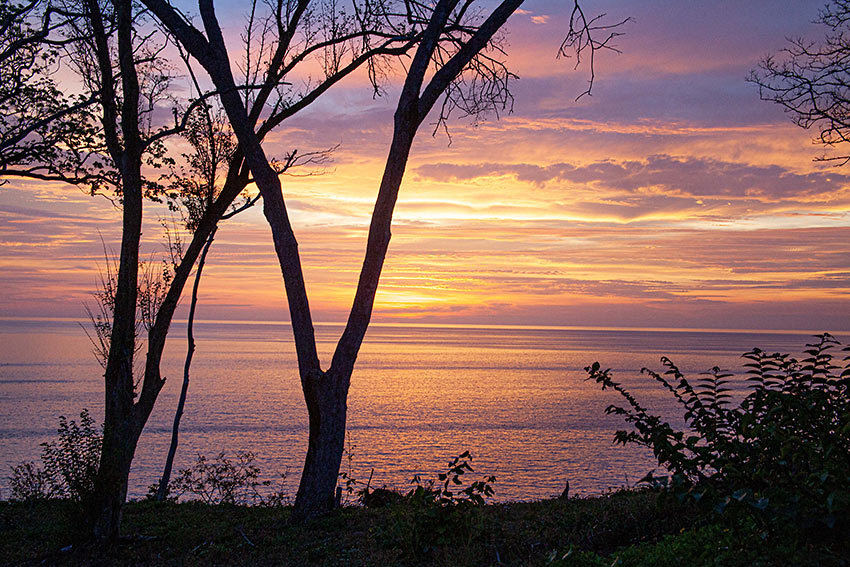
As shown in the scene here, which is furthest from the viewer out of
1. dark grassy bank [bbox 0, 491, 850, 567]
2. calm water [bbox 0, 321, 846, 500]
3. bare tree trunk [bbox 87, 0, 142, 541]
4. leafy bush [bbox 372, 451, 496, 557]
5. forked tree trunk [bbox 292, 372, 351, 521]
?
calm water [bbox 0, 321, 846, 500]

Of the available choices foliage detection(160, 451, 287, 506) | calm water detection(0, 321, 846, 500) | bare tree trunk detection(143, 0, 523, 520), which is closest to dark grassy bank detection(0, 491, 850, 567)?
bare tree trunk detection(143, 0, 523, 520)

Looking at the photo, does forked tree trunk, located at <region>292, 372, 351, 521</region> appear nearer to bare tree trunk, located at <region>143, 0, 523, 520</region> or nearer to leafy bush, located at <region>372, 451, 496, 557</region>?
bare tree trunk, located at <region>143, 0, 523, 520</region>

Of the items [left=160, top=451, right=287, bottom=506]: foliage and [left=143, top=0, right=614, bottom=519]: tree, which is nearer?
[left=143, top=0, right=614, bottom=519]: tree

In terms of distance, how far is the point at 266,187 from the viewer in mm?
9227

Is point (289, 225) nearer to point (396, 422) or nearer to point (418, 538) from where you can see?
point (418, 538)

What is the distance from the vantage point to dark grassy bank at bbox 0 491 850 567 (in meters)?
5.54

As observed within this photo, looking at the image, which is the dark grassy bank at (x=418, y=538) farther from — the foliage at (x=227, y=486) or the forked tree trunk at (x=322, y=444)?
the foliage at (x=227, y=486)

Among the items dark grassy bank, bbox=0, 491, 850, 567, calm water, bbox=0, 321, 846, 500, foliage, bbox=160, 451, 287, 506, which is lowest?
calm water, bbox=0, 321, 846, 500

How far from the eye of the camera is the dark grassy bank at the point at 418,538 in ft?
18.2

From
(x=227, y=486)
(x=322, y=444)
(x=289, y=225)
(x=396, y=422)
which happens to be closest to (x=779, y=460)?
(x=322, y=444)

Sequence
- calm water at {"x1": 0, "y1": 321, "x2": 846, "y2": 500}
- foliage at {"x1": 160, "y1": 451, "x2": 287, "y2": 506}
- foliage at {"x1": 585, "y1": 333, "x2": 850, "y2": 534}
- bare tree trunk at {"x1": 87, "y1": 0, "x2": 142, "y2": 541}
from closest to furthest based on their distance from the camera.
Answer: foliage at {"x1": 585, "y1": 333, "x2": 850, "y2": 534}, bare tree trunk at {"x1": 87, "y1": 0, "x2": 142, "y2": 541}, foliage at {"x1": 160, "y1": 451, "x2": 287, "y2": 506}, calm water at {"x1": 0, "y1": 321, "x2": 846, "y2": 500}

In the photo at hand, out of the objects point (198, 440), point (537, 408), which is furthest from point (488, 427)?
point (198, 440)

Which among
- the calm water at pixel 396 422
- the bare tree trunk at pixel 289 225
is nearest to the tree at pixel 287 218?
the bare tree trunk at pixel 289 225

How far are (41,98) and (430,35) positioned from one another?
6.40 metres
